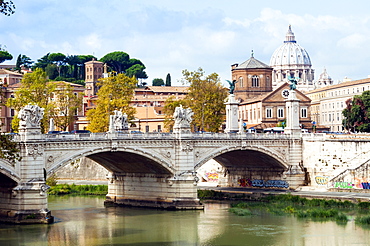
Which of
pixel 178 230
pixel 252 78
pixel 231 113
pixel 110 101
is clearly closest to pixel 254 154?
pixel 231 113

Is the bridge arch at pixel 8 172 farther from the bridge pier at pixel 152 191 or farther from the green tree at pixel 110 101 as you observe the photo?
the green tree at pixel 110 101

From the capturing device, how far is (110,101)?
8150 centimetres

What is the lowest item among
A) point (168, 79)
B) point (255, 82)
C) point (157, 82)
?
point (255, 82)

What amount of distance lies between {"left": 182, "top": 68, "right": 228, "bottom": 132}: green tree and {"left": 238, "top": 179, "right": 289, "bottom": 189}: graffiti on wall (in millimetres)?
16655

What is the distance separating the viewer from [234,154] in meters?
67.0

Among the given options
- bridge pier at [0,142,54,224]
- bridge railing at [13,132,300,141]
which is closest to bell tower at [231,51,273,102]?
bridge railing at [13,132,300,141]

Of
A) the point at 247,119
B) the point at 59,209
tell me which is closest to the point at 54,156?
the point at 59,209

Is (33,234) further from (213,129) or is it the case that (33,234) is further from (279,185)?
(213,129)

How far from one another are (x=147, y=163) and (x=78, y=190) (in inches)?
643

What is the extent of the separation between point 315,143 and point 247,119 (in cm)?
4374

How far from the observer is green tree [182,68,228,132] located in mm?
→ 85562

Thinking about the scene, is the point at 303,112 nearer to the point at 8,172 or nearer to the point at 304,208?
the point at 304,208

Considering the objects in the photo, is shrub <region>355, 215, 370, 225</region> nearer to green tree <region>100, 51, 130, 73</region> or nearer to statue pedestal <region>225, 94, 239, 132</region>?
statue pedestal <region>225, 94, 239, 132</region>

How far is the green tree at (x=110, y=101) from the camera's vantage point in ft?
266
